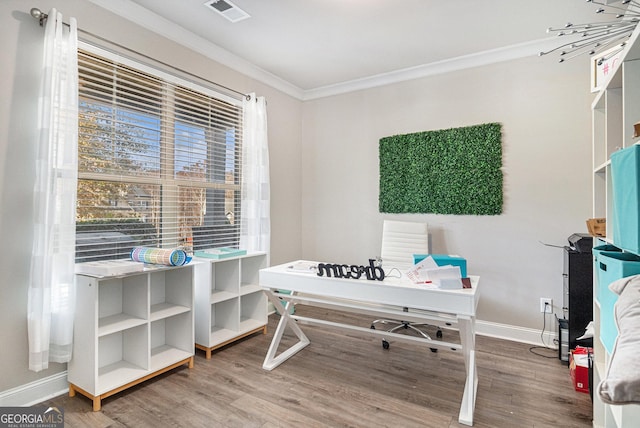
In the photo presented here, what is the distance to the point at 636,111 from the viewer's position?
136cm

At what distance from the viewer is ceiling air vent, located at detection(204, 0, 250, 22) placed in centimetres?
246

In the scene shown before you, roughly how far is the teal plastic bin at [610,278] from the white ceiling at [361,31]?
6.45 ft

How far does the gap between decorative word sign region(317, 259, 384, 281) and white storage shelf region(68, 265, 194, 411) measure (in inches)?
42.4

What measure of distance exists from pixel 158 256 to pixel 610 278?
2518mm

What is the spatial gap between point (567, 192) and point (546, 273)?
A: 0.73m

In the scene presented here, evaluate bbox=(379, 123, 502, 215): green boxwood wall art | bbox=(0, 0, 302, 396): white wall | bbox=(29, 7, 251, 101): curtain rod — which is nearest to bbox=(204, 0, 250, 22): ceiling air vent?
bbox=(29, 7, 251, 101): curtain rod

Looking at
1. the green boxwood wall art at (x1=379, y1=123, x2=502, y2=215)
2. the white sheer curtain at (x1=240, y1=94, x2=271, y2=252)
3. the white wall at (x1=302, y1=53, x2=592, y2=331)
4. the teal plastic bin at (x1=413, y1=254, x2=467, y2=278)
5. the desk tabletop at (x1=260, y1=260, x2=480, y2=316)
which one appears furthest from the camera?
the white sheer curtain at (x1=240, y1=94, x2=271, y2=252)

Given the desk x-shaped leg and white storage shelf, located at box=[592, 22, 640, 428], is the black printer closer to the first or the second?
white storage shelf, located at box=[592, 22, 640, 428]

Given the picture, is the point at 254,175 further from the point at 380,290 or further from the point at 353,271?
the point at 380,290

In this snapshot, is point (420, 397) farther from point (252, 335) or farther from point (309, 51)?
point (309, 51)

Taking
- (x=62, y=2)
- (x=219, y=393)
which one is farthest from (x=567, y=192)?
(x=62, y=2)

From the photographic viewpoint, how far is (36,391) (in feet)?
6.85

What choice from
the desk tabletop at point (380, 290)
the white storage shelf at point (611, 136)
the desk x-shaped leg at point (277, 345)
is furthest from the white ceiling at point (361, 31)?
the desk x-shaped leg at point (277, 345)

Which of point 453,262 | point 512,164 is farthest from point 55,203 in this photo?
point 512,164
